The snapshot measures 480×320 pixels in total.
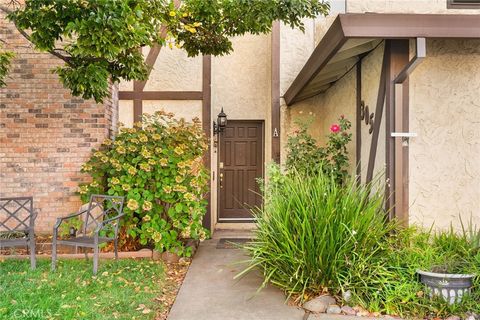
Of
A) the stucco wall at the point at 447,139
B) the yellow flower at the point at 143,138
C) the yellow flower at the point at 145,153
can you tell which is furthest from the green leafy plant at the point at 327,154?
the yellow flower at the point at 143,138

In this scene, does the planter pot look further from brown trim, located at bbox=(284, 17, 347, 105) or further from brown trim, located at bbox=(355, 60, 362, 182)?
brown trim, located at bbox=(284, 17, 347, 105)

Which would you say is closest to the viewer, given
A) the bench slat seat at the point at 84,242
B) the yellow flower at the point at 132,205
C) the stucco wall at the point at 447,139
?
the stucco wall at the point at 447,139

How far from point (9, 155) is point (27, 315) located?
3.37m

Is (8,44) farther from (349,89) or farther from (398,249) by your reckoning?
(398,249)

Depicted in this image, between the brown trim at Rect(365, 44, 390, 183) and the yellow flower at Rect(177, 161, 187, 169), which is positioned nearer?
the brown trim at Rect(365, 44, 390, 183)

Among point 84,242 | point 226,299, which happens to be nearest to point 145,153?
point 84,242

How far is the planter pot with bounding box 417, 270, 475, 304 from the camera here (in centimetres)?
321

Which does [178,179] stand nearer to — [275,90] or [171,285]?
[171,285]

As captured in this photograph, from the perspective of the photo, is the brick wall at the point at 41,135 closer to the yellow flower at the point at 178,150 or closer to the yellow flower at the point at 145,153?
the yellow flower at the point at 145,153

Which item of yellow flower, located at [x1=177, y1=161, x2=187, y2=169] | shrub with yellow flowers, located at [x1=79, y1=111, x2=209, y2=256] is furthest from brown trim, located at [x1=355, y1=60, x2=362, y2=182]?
yellow flower, located at [x1=177, y1=161, x2=187, y2=169]

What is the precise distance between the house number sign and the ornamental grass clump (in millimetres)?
999

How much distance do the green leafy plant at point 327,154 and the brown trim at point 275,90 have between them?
1385 millimetres

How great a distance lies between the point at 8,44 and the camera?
5.55 metres

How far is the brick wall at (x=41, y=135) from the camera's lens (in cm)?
555
